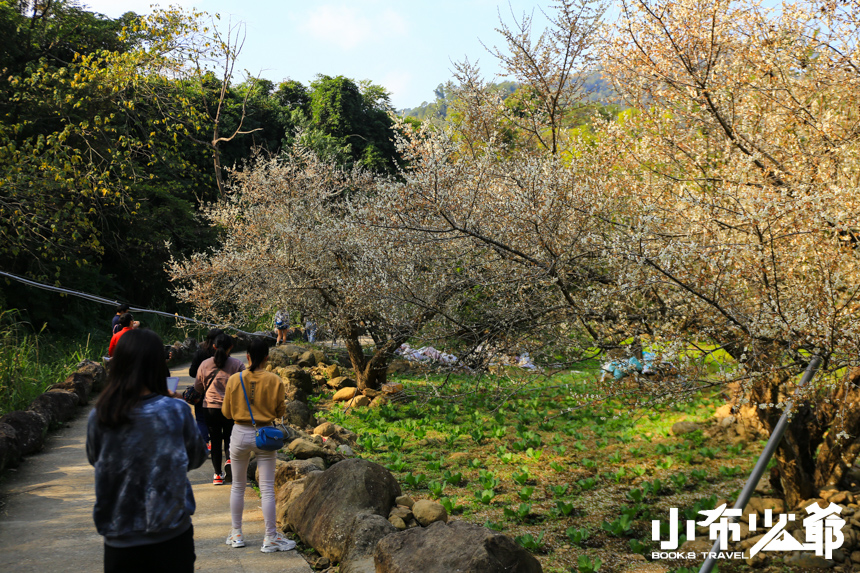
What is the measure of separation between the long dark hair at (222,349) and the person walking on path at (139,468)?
136 inches

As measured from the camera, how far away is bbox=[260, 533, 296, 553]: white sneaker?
14.7 feet

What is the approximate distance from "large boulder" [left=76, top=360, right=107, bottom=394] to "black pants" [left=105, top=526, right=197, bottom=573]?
9289mm

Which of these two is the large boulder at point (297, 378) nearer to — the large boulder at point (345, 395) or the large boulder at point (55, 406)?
the large boulder at point (345, 395)

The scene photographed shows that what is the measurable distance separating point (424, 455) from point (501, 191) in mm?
3585

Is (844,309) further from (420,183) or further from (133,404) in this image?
(133,404)

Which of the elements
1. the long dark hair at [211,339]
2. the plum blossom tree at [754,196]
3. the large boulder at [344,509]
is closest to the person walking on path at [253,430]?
the large boulder at [344,509]

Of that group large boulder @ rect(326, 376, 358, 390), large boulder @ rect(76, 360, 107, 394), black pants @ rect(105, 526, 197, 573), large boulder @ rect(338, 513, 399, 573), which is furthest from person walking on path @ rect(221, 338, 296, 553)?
large boulder @ rect(76, 360, 107, 394)

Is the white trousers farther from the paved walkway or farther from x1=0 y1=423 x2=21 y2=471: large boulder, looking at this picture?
x1=0 y1=423 x2=21 y2=471: large boulder

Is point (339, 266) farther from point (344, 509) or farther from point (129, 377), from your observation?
point (129, 377)

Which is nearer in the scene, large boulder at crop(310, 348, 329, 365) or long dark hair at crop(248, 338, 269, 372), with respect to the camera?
long dark hair at crop(248, 338, 269, 372)

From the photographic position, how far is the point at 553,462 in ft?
23.9

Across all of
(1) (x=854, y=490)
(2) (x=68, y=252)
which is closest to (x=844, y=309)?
(1) (x=854, y=490)

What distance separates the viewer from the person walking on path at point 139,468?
2.48 meters

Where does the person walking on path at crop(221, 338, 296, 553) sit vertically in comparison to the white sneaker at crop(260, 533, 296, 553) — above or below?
above
